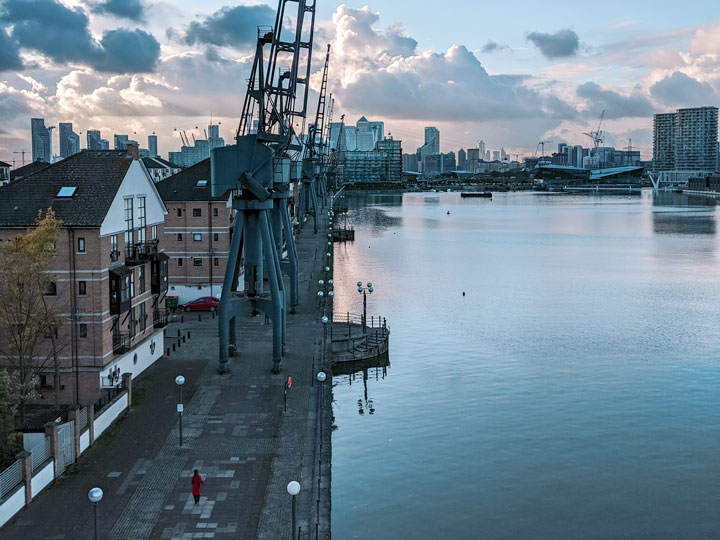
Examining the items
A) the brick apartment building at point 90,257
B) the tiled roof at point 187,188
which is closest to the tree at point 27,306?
the brick apartment building at point 90,257

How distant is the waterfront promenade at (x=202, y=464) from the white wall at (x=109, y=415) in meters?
0.26

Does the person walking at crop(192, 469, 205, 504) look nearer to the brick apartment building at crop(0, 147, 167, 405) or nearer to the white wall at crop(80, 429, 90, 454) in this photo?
the white wall at crop(80, 429, 90, 454)

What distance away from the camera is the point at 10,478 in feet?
54.9

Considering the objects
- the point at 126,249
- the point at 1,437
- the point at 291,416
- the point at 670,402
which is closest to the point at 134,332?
the point at 126,249

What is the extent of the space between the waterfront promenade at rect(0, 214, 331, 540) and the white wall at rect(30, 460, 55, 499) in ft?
0.71

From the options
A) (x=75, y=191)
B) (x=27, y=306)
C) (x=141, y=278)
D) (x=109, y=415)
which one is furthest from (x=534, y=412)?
(x=75, y=191)

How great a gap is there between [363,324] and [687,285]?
3336cm

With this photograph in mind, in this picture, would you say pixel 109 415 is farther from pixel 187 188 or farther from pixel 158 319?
pixel 187 188

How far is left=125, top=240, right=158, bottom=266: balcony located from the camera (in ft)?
90.6

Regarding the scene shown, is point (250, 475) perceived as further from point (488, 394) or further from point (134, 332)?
point (488, 394)

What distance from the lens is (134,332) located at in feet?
92.9

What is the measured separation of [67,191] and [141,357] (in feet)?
21.8

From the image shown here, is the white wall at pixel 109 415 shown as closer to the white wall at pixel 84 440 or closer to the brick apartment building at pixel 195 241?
the white wall at pixel 84 440

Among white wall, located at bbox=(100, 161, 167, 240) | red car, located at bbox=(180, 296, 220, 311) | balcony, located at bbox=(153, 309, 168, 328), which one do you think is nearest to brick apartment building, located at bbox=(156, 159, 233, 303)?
red car, located at bbox=(180, 296, 220, 311)
